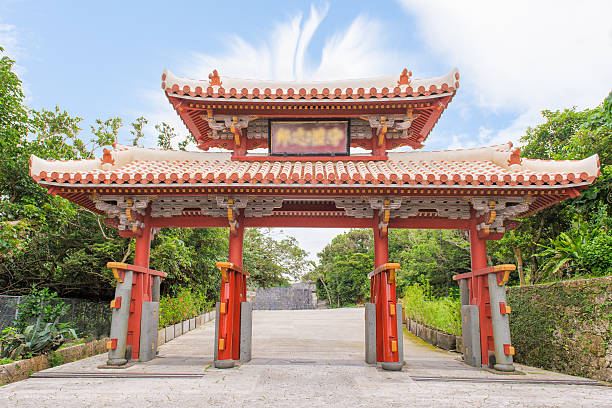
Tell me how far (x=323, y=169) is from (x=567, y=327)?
4.80m

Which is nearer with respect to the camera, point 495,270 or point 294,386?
point 294,386

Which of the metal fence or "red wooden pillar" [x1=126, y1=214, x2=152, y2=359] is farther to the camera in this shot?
the metal fence

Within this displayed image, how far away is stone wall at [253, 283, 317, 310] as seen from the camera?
1177 inches

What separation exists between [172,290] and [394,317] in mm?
10766

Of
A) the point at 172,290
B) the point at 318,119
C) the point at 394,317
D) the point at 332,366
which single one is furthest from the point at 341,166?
the point at 172,290

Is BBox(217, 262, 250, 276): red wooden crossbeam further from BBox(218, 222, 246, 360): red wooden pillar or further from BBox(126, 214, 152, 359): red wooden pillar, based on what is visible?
BBox(126, 214, 152, 359): red wooden pillar

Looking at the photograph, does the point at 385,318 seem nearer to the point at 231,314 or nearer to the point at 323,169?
the point at 231,314

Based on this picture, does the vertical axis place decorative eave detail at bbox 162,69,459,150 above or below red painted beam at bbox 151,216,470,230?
above

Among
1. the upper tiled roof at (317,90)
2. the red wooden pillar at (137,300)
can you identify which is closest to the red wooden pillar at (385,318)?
the upper tiled roof at (317,90)

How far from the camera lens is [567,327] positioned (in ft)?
21.2

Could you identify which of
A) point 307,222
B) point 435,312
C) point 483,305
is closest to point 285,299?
point 435,312

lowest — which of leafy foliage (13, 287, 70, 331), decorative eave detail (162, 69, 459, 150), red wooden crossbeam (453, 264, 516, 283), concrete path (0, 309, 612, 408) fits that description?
concrete path (0, 309, 612, 408)

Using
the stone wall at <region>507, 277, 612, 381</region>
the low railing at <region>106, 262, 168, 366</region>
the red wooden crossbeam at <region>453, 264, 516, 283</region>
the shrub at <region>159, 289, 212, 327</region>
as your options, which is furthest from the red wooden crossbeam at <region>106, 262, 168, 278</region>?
the stone wall at <region>507, 277, 612, 381</region>

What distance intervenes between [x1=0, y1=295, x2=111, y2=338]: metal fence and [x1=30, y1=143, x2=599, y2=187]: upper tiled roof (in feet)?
11.5
